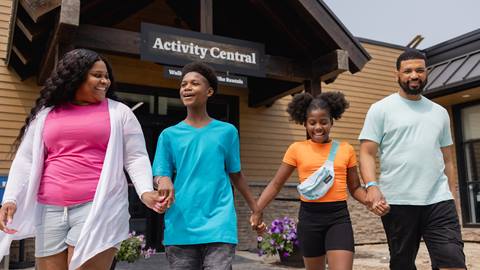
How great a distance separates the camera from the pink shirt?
2.52 metres

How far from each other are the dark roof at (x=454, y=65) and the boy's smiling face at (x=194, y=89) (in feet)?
32.5

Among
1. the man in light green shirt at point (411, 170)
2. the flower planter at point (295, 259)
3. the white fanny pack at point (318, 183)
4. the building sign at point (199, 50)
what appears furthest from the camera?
the flower planter at point (295, 259)

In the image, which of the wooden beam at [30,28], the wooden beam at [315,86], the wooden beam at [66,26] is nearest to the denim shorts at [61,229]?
the wooden beam at [66,26]

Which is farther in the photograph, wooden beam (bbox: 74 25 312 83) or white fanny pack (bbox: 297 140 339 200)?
wooden beam (bbox: 74 25 312 83)

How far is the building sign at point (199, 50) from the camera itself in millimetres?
6578

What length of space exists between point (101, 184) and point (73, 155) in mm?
237

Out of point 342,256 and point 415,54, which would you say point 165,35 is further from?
point 342,256

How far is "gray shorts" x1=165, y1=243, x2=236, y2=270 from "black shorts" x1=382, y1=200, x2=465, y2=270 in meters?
1.36

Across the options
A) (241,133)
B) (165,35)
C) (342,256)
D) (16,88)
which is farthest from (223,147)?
(241,133)

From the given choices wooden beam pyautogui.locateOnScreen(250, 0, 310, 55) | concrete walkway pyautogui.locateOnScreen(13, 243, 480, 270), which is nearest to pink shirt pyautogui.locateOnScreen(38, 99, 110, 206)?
concrete walkway pyautogui.locateOnScreen(13, 243, 480, 270)

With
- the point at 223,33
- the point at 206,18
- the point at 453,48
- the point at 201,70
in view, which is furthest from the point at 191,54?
the point at 453,48

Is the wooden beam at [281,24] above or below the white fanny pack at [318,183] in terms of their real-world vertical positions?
above

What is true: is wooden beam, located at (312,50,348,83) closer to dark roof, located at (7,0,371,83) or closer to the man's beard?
dark roof, located at (7,0,371,83)

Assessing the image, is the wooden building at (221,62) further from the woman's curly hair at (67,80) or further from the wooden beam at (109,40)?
the woman's curly hair at (67,80)
